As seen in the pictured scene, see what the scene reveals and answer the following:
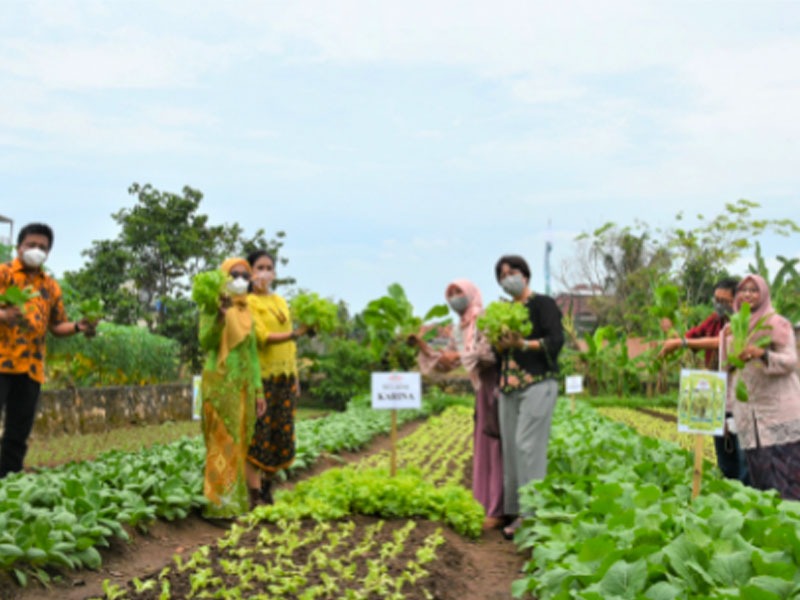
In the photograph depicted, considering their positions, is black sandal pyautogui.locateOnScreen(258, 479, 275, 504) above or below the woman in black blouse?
below

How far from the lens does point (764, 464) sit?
532 cm

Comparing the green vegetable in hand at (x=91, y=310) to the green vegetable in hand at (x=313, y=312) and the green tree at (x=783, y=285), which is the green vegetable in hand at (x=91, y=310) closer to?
the green vegetable in hand at (x=313, y=312)

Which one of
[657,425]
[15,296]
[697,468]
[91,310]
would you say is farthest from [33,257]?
Result: [657,425]

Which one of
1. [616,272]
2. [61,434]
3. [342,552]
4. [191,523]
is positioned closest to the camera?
[342,552]

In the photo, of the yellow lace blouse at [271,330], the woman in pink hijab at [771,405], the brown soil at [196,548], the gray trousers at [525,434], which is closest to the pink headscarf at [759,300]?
the woman in pink hijab at [771,405]

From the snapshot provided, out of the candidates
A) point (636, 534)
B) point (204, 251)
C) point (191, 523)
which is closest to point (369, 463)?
point (191, 523)

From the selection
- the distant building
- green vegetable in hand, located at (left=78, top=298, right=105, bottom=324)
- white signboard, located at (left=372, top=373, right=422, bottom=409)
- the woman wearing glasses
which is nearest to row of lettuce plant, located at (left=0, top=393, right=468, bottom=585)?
the woman wearing glasses

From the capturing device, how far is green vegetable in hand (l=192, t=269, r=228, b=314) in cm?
543

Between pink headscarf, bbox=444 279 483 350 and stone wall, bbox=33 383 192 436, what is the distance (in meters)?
7.27

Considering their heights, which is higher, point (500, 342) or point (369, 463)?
point (500, 342)

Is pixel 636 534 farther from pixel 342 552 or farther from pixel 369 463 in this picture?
pixel 369 463

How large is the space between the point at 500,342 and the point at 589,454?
1.38 metres

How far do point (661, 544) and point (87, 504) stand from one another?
311 cm

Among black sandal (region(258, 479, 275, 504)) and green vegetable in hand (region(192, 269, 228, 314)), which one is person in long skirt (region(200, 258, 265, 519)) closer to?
green vegetable in hand (region(192, 269, 228, 314))
